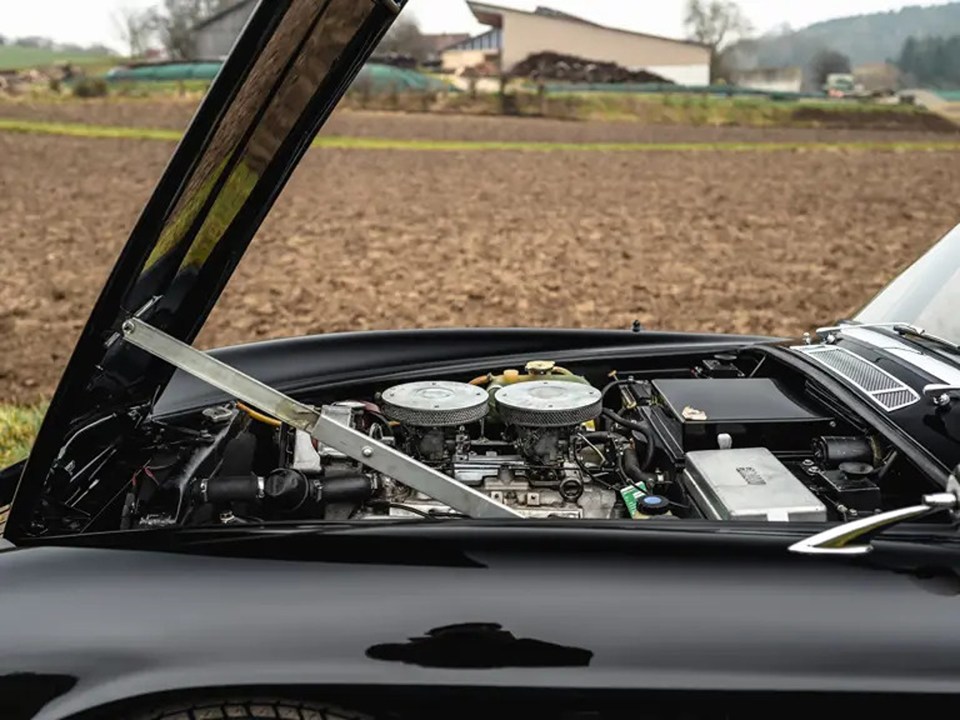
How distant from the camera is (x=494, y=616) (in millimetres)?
1740

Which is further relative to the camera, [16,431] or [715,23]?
[715,23]

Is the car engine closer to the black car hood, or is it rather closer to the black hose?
the black hose

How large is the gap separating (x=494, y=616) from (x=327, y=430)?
0.66 metres

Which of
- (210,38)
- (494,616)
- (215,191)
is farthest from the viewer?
(210,38)

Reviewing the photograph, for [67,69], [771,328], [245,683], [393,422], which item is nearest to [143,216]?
[245,683]

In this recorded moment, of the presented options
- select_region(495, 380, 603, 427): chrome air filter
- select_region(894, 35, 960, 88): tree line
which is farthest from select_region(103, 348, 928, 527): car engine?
select_region(894, 35, 960, 88): tree line

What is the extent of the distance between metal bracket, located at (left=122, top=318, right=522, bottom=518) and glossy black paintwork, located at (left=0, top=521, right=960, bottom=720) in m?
0.22

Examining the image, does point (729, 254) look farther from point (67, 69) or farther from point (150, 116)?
point (67, 69)

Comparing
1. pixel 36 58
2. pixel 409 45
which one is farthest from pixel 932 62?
pixel 36 58

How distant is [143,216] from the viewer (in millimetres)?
1941

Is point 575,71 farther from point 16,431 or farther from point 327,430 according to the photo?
point 327,430

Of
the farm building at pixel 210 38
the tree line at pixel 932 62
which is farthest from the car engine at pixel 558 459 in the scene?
the tree line at pixel 932 62

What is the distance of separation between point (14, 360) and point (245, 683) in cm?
643

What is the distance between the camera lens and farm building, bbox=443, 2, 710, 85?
207ft
